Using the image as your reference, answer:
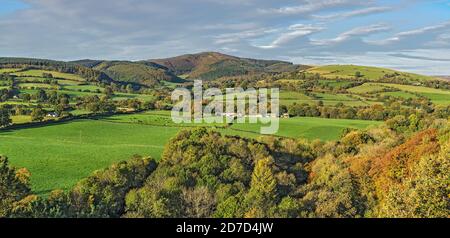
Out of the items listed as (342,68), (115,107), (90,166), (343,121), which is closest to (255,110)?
(343,121)

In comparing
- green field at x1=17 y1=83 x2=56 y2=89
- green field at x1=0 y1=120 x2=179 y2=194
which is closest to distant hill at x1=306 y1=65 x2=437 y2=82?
green field at x1=17 y1=83 x2=56 y2=89

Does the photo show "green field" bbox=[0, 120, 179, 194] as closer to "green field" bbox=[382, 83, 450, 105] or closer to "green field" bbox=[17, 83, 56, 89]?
"green field" bbox=[17, 83, 56, 89]

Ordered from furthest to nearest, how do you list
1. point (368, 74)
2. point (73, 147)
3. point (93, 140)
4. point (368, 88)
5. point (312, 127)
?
point (368, 74) → point (368, 88) → point (312, 127) → point (93, 140) → point (73, 147)

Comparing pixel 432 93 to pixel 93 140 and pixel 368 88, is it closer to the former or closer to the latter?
pixel 368 88

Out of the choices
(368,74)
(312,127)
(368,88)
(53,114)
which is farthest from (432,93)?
(53,114)

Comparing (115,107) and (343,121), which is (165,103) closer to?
(115,107)
